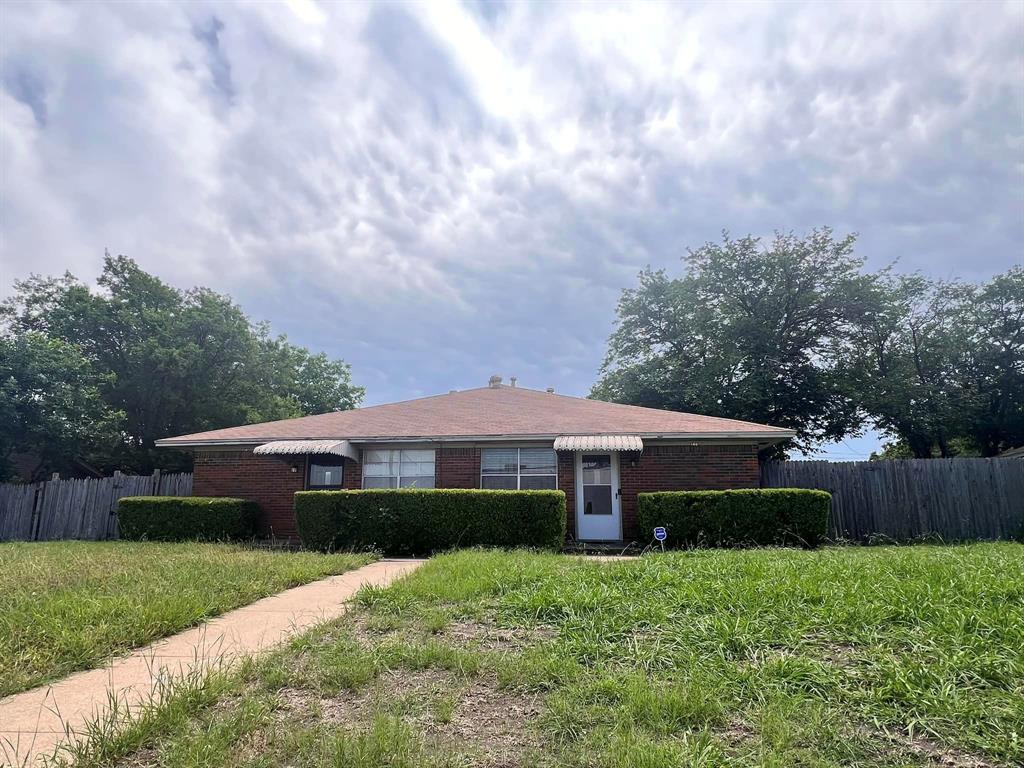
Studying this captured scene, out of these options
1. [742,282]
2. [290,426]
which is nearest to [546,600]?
[290,426]

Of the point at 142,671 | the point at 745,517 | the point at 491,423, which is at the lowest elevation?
the point at 142,671

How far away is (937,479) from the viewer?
40.4 feet

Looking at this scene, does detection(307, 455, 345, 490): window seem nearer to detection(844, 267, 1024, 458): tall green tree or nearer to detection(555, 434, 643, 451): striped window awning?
detection(555, 434, 643, 451): striped window awning

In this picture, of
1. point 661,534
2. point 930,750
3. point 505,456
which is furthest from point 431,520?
point 930,750

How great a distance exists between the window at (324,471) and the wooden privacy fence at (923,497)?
1025 cm

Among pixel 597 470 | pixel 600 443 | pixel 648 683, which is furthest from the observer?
pixel 597 470

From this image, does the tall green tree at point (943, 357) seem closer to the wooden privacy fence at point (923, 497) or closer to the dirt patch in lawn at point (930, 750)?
the wooden privacy fence at point (923, 497)

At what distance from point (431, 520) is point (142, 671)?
7044mm

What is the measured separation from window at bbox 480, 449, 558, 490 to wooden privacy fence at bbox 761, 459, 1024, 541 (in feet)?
17.1

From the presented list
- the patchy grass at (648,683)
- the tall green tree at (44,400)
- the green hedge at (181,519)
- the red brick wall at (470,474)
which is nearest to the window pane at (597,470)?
the red brick wall at (470,474)

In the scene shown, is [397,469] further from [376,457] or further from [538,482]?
[538,482]

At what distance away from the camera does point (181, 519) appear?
12195mm

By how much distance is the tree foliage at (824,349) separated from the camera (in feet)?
70.9

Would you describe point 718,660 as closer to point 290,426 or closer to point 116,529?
point 290,426
